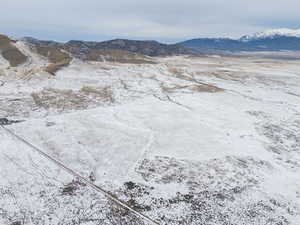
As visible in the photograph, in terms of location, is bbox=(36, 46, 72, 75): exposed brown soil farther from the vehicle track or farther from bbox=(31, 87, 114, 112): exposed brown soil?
the vehicle track

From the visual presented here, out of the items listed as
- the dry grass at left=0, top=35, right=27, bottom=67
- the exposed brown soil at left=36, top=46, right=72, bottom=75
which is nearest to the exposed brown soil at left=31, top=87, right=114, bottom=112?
the exposed brown soil at left=36, top=46, right=72, bottom=75

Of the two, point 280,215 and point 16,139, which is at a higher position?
point 16,139

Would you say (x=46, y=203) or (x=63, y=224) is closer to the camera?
(x=63, y=224)

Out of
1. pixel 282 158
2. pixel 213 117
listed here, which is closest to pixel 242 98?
pixel 213 117

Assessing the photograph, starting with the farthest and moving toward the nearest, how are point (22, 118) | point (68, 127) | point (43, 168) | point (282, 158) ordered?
point (22, 118), point (68, 127), point (282, 158), point (43, 168)

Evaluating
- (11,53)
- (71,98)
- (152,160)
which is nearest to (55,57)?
(11,53)

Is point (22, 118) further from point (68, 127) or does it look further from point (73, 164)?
point (73, 164)

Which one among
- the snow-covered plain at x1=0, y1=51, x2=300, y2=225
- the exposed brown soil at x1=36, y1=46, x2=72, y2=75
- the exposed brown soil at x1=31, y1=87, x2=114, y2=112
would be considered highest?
the exposed brown soil at x1=36, y1=46, x2=72, y2=75

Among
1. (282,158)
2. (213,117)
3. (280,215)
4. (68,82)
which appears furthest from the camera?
(68,82)
